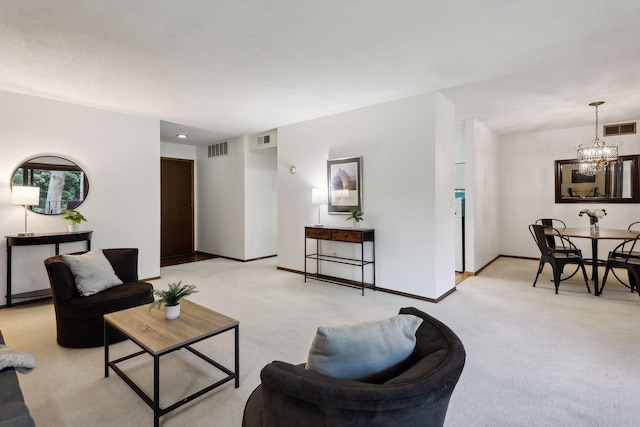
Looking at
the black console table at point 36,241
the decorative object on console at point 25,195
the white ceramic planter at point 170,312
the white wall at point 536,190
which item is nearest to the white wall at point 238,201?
the black console table at point 36,241

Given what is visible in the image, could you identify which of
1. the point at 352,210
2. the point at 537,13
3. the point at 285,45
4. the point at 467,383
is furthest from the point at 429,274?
the point at 285,45

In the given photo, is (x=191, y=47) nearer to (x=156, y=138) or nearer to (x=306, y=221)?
(x=156, y=138)

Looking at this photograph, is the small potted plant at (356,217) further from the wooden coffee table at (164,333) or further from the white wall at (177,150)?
the white wall at (177,150)

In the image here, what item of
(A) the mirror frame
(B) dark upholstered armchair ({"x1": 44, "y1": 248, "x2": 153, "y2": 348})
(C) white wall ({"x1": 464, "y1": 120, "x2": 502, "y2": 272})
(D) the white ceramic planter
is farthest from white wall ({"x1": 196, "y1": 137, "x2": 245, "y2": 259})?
(A) the mirror frame

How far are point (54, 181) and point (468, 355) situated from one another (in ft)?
17.1

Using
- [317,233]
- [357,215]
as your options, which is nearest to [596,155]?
[357,215]

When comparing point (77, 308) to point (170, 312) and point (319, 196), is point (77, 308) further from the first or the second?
point (319, 196)

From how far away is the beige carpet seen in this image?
1904 millimetres

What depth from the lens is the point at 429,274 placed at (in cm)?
399

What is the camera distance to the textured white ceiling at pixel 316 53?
2.28m

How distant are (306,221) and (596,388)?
13.3 feet

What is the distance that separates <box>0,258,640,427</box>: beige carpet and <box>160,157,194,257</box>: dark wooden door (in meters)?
3.07

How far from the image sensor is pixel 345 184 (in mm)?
4797

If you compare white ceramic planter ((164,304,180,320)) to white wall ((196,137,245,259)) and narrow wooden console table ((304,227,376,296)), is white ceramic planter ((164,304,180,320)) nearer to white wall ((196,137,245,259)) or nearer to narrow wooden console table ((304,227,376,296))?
narrow wooden console table ((304,227,376,296))
